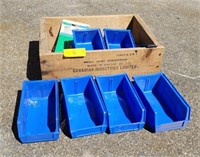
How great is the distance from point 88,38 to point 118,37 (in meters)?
0.38

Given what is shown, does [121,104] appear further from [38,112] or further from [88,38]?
[88,38]

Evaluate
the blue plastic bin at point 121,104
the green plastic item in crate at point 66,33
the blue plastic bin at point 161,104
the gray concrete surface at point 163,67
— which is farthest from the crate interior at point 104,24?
the blue plastic bin at point 121,104

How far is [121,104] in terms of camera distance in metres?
2.70

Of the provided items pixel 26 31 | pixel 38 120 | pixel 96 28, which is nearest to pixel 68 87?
pixel 38 120

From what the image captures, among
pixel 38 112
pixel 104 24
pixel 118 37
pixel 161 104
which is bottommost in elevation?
pixel 38 112

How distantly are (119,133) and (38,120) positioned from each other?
0.74 metres

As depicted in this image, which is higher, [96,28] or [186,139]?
[96,28]

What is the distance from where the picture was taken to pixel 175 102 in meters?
2.54

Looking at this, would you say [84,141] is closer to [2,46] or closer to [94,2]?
[2,46]

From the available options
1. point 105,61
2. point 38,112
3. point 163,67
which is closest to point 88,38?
point 105,61

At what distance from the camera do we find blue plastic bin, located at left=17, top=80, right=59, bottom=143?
2201mm

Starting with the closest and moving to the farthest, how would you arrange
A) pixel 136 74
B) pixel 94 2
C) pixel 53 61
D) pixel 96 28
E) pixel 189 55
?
pixel 53 61 < pixel 136 74 < pixel 96 28 < pixel 189 55 < pixel 94 2

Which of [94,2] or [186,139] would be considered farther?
[94,2]

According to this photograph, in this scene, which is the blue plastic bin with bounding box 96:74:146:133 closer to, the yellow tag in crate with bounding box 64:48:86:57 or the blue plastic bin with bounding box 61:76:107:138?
the blue plastic bin with bounding box 61:76:107:138
